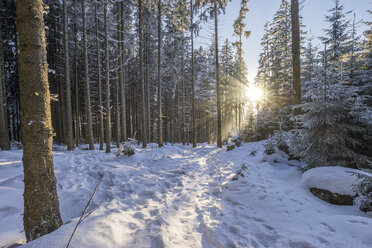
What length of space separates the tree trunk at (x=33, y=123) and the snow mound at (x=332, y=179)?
5508 millimetres

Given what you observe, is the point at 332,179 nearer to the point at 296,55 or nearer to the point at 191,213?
the point at 191,213

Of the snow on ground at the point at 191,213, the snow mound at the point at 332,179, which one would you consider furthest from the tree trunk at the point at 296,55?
the snow mound at the point at 332,179

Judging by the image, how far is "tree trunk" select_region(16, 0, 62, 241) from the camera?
2.34m

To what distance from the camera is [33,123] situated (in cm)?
235

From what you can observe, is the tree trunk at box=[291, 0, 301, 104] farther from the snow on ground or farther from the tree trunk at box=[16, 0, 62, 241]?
the tree trunk at box=[16, 0, 62, 241]

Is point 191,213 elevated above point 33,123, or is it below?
below

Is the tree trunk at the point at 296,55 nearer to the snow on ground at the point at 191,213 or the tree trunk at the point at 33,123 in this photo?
the snow on ground at the point at 191,213

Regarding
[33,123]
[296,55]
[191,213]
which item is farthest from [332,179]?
[296,55]

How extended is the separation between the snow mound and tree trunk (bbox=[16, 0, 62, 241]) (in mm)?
5508

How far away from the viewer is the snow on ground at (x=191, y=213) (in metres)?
2.37

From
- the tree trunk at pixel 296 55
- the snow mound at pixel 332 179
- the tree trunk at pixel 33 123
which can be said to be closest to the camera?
the tree trunk at pixel 33 123

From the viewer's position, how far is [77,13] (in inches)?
572

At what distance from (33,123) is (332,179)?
602cm

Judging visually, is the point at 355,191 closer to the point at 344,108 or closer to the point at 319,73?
the point at 344,108
